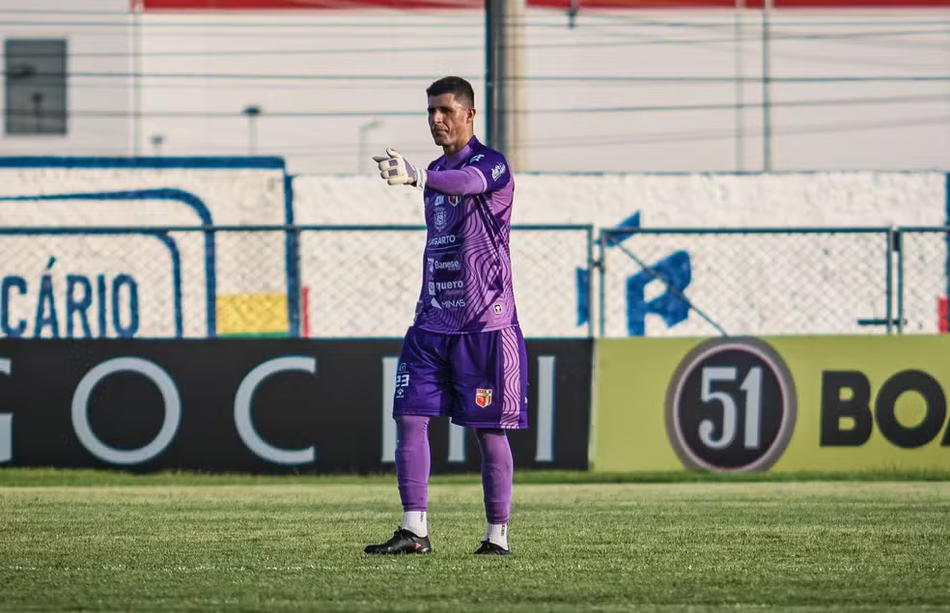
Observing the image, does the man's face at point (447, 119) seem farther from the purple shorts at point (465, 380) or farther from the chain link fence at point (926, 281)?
the chain link fence at point (926, 281)

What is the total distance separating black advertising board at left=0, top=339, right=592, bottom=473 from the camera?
11.6 metres

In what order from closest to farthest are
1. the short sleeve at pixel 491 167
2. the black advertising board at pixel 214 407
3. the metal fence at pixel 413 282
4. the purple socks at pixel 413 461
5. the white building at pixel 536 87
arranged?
the short sleeve at pixel 491 167 < the purple socks at pixel 413 461 < the black advertising board at pixel 214 407 < the metal fence at pixel 413 282 < the white building at pixel 536 87

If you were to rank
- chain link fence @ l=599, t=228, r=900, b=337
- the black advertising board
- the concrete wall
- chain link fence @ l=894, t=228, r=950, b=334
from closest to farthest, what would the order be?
1. the black advertising board
2. the concrete wall
3. chain link fence @ l=599, t=228, r=900, b=337
4. chain link fence @ l=894, t=228, r=950, b=334

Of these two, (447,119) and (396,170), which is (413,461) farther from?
(447,119)

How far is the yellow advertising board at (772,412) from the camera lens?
11703 millimetres

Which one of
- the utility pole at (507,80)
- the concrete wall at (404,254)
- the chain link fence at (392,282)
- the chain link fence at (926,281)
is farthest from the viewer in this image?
the chain link fence at (926,281)

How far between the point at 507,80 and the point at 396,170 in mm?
9234

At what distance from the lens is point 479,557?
21.4ft

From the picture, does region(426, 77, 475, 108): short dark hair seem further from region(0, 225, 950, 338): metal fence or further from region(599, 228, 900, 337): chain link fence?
region(599, 228, 900, 337): chain link fence

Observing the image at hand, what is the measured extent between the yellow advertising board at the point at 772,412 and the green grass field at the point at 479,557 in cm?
122

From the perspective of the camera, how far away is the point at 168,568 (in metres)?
6.18

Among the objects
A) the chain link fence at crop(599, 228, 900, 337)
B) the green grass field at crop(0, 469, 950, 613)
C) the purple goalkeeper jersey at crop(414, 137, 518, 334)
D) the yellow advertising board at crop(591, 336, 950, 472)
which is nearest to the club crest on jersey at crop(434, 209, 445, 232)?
the purple goalkeeper jersey at crop(414, 137, 518, 334)

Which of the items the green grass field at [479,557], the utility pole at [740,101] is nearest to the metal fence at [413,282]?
the green grass field at [479,557]

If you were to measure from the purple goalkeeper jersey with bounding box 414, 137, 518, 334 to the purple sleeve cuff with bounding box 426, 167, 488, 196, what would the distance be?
5.1 inches
